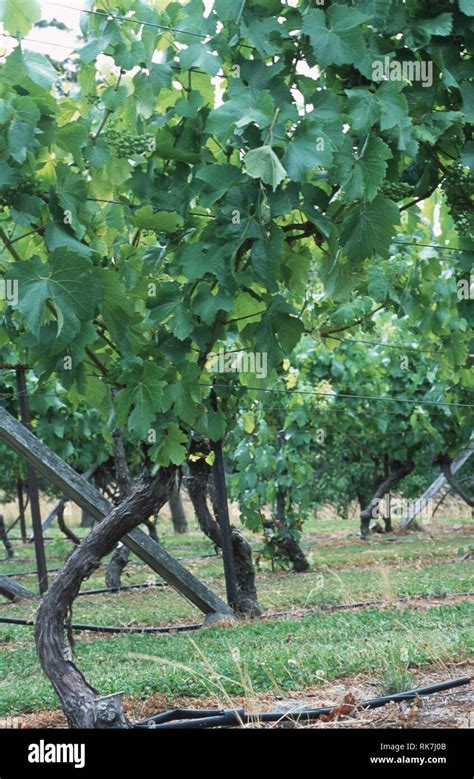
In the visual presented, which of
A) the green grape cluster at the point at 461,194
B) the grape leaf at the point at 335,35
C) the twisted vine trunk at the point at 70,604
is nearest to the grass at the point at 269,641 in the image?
the twisted vine trunk at the point at 70,604

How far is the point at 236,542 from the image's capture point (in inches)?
328

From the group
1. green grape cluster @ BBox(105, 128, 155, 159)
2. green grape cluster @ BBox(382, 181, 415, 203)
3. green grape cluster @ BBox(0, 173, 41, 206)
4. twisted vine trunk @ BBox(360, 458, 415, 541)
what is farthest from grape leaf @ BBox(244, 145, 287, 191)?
twisted vine trunk @ BBox(360, 458, 415, 541)

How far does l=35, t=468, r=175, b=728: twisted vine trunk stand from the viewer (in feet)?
12.7

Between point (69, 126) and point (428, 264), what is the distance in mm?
2996

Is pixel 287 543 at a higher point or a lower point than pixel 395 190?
lower

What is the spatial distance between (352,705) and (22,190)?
8.62 feet

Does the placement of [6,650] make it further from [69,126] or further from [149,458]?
[69,126]

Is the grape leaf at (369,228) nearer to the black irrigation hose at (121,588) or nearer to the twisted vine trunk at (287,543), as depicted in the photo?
the black irrigation hose at (121,588)

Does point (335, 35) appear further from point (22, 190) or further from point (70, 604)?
point (70, 604)

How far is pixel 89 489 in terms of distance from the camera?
715cm

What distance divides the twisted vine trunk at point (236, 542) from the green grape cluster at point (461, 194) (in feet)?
13.5

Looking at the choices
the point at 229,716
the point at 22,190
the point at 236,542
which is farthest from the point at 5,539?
the point at 22,190

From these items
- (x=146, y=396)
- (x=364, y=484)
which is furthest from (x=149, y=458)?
(x=364, y=484)

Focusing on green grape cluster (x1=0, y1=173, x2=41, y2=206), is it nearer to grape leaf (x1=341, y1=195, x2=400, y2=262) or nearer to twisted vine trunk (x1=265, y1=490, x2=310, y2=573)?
grape leaf (x1=341, y1=195, x2=400, y2=262)
